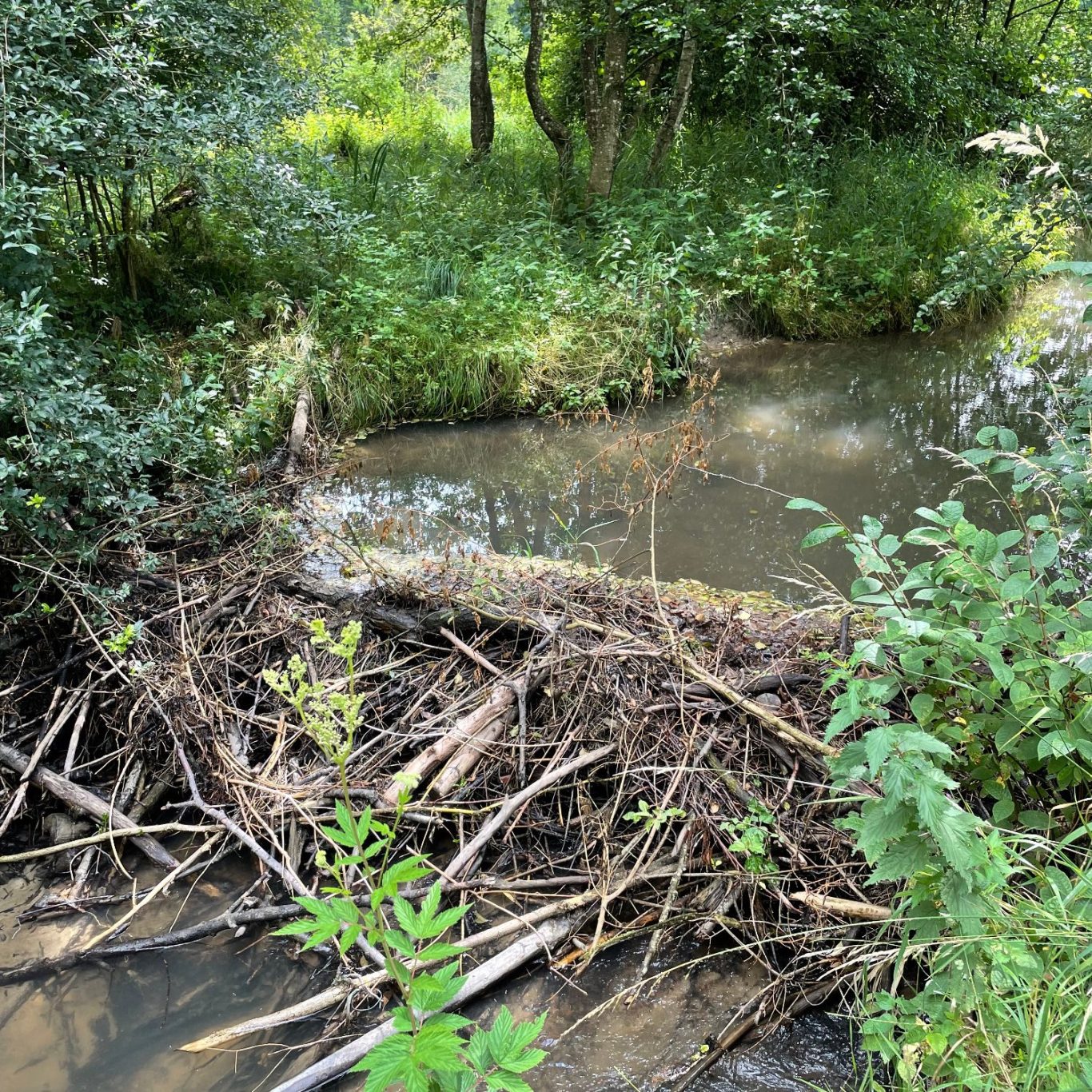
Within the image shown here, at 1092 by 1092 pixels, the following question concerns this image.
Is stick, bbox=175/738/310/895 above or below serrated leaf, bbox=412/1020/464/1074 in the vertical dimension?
below

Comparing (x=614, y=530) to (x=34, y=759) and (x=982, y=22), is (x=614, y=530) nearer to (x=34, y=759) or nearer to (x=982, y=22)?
(x=34, y=759)

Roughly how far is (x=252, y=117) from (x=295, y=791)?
3.69 meters

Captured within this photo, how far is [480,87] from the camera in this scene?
31.4 ft

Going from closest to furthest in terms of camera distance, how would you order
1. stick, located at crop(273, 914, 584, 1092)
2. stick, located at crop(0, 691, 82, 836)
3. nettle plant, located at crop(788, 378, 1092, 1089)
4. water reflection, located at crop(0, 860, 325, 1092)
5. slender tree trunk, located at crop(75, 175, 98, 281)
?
nettle plant, located at crop(788, 378, 1092, 1089) < stick, located at crop(273, 914, 584, 1092) < water reflection, located at crop(0, 860, 325, 1092) < stick, located at crop(0, 691, 82, 836) < slender tree trunk, located at crop(75, 175, 98, 281)

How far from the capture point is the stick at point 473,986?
1890mm

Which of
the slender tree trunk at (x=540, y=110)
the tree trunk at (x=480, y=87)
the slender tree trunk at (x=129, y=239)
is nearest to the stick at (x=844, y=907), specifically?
the slender tree trunk at (x=129, y=239)

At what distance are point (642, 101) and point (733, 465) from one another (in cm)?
733

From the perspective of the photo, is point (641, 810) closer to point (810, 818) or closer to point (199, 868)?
point (810, 818)

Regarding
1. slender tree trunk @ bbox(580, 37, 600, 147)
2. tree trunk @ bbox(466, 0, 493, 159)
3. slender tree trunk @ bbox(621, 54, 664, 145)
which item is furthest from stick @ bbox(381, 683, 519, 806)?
slender tree trunk @ bbox(621, 54, 664, 145)

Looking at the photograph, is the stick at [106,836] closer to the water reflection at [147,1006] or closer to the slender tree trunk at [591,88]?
the water reflection at [147,1006]

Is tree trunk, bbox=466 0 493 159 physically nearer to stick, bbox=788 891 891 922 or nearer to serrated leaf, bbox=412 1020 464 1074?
stick, bbox=788 891 891 922

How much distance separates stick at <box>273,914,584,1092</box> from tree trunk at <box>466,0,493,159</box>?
9195 mm

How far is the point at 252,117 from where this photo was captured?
4.40 m

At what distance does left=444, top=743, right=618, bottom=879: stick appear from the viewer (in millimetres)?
2359
